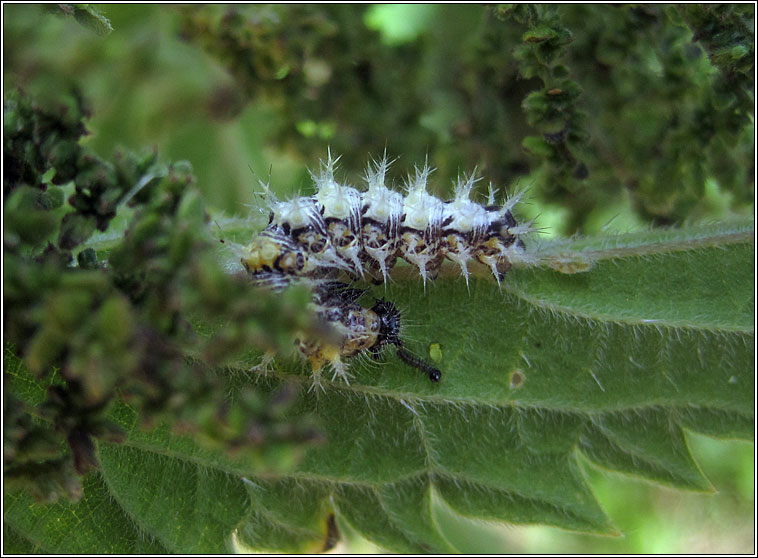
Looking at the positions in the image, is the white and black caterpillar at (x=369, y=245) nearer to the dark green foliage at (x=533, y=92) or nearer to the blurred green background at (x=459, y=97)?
the blurred green background at (x=459, y=97)

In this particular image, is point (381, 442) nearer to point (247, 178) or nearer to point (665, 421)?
point (665, 421)

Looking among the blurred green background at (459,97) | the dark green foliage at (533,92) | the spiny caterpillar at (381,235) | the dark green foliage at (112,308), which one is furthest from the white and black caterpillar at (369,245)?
the dark green foliage at (112,308)

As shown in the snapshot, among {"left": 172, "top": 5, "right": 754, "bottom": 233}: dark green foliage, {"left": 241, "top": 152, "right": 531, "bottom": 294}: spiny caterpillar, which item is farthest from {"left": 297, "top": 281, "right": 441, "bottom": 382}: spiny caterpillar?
{"left": 172, "top": 5, "right": 754, "bottom": 233}: dark green foliage

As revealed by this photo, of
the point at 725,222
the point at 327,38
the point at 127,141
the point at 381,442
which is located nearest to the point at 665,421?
the point at 725,222

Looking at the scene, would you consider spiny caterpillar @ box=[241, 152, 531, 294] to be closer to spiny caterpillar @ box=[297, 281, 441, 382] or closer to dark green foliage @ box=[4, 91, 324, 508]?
spiny caterpillar @ box=[297, 281, 441, 382]

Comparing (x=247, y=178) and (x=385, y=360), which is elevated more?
(x=247, y=178)

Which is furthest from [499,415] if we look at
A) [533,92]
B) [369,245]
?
[533,92]
